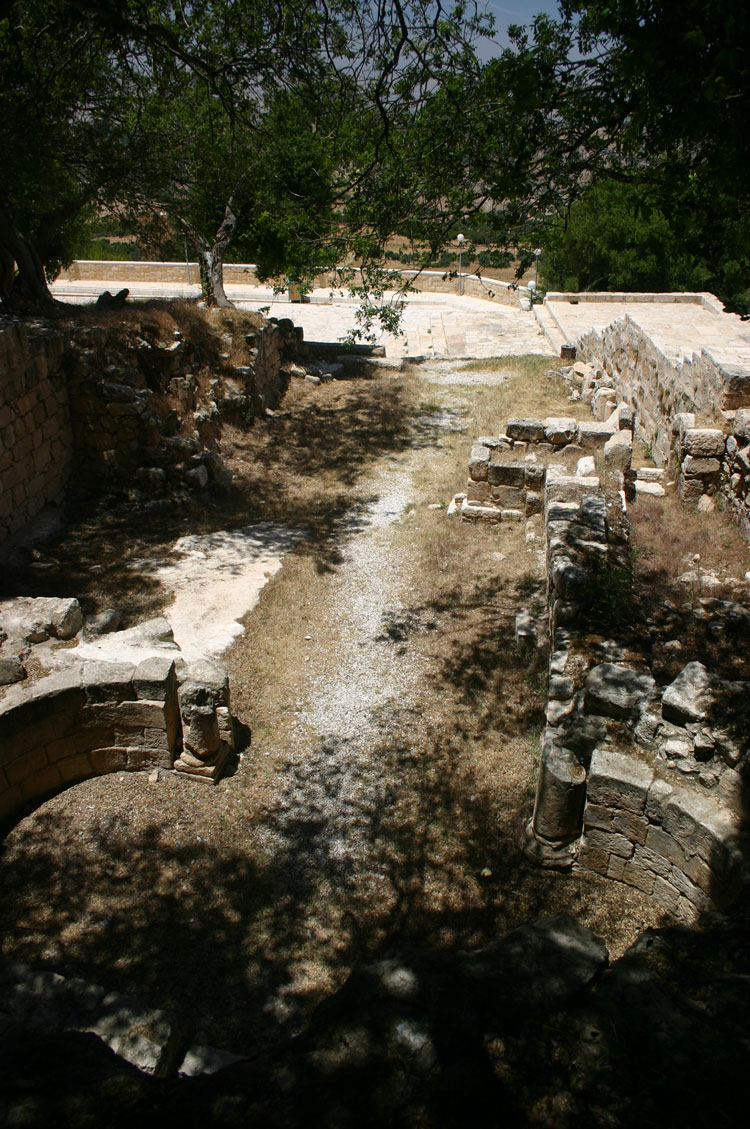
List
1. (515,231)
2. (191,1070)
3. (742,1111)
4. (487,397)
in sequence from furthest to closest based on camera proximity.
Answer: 1. (487,397)
2. (515,231)
3. (191,1070)
4. (742,1111)

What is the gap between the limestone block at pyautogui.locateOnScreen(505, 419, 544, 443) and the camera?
12297mm

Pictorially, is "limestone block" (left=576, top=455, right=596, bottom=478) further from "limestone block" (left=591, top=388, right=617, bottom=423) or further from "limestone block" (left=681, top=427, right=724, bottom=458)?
"limestone block" (left=591, top=388, right=617, bottom=423)

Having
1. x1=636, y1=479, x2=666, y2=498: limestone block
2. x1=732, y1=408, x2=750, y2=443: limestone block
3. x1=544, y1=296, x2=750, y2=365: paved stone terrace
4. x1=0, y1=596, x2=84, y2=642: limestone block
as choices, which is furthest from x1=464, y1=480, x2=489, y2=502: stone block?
x1=0, y1=596, x2=84, y2=642: limestone block

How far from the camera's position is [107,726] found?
6000mm

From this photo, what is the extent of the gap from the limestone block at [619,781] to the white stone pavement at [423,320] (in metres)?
16.3

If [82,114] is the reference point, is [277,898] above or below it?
below

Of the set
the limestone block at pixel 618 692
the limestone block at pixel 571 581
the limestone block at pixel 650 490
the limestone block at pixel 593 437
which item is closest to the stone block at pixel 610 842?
the limestone block at pixel 618 692

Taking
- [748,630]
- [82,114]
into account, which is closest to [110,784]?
[748,630]

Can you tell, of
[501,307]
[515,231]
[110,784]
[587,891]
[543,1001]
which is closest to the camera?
[543,1001]

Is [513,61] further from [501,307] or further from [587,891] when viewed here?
[501,307]

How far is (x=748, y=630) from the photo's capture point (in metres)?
7.31

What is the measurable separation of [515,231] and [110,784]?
6.13 meters

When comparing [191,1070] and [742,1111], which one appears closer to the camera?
[742,1111]

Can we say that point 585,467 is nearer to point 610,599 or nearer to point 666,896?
point 610,599
